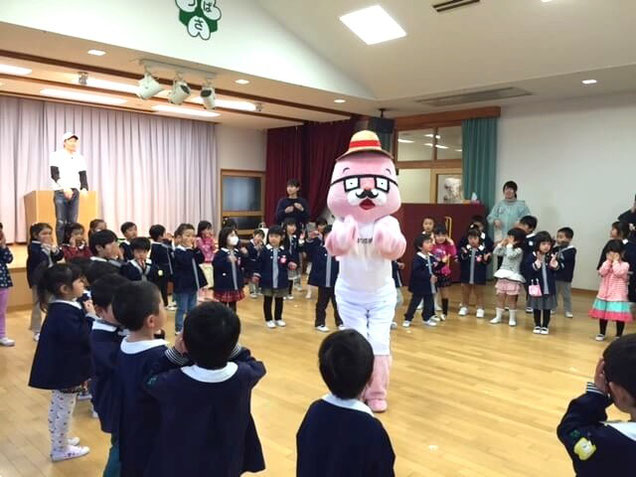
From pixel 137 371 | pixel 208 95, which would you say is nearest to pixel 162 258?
pixel 208 95

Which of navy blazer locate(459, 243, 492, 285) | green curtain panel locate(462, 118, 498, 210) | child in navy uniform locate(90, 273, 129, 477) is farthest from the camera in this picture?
green curtain panel locate(462, 118, 498, 210)

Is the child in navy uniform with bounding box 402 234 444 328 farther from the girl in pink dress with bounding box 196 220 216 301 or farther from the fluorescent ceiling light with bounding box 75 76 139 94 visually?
the fluorescent ceiling light with bounding box 75 76 139 94

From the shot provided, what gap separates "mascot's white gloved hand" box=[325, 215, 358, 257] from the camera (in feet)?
10.3

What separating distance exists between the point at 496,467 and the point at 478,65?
4816 millimetres

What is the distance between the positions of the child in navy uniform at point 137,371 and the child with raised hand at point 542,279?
4.22 m

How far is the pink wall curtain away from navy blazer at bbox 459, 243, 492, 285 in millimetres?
5729

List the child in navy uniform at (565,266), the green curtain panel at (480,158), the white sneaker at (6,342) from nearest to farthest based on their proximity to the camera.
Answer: the white sneaker at (6,342) < the child in navy uniform at (565,266) < the green curtain panel at (480,158)

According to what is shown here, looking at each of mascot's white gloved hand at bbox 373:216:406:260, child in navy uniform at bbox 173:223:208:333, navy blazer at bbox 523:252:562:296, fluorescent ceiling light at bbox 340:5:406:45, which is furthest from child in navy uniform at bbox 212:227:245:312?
navy blazer at bbox 523:252:562:296

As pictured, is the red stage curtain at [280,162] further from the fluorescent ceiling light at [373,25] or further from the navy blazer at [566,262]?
the navy blazer at [566,262]

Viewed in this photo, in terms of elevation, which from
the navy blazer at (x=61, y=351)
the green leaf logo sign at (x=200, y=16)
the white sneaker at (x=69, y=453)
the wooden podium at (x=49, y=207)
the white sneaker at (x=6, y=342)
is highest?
the green leaf logo sign at (x=200, y=16)

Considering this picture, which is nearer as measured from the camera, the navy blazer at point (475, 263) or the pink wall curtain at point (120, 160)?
the navy blazer at point (475, 263)

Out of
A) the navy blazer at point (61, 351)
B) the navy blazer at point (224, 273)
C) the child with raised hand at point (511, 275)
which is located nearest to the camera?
the navy blazer at point (61, 351)

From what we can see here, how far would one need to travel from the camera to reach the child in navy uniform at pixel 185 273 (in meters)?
4.83

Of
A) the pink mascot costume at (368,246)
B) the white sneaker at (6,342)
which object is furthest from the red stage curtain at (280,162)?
the pink mascot costume at (368,246)
